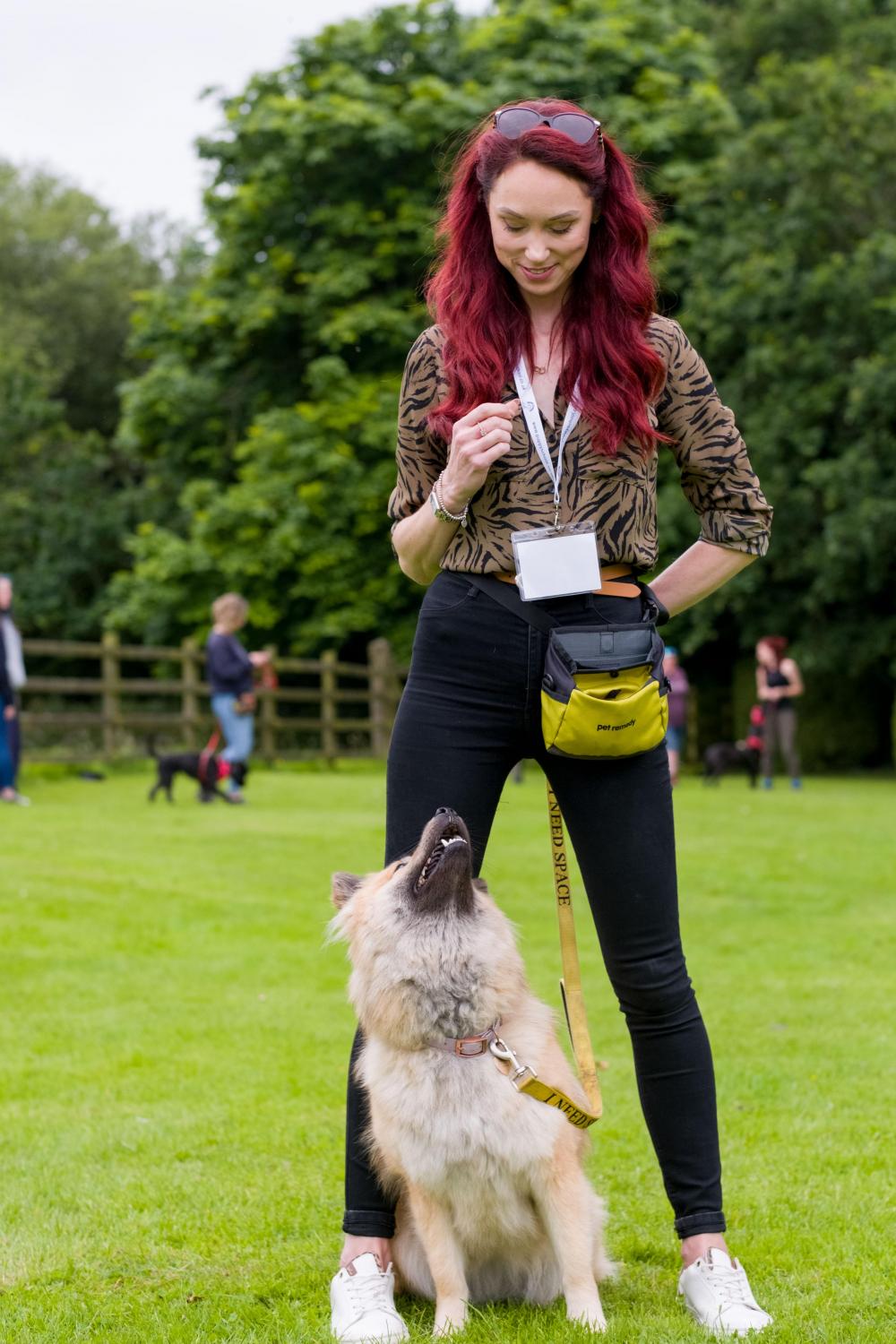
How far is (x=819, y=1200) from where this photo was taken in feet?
13.6

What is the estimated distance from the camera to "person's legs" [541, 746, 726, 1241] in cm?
316

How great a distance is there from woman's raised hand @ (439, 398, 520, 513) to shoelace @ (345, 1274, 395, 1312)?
5.74ft

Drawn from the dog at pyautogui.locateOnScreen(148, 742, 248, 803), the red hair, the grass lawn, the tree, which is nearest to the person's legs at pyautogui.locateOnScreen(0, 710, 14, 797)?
the dog at pyautogui.locateOnScreen(148, 742, 248, 803)

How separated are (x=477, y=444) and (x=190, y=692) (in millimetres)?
19673

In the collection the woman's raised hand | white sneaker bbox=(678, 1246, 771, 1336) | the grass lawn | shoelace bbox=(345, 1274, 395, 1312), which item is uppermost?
the woman's raised hand

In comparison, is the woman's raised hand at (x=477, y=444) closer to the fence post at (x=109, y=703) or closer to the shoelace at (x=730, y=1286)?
the shoelace at (x=730, y=1286)

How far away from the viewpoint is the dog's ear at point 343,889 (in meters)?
3.57

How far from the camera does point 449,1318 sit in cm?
318

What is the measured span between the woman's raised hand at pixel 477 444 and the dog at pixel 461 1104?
72 centimetres

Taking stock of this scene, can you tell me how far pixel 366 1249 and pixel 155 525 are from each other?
2803 centimetres

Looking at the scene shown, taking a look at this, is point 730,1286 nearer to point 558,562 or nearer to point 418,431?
point 558,562

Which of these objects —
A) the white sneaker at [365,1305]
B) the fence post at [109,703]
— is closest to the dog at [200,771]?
the fence post at [109,703]

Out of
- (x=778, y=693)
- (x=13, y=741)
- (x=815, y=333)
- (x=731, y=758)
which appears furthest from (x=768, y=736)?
(x=13, y=741)

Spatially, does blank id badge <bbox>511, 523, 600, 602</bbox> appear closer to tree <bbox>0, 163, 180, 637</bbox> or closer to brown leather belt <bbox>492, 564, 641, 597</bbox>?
brown leather belt <bbox>492, 564, 641, 597</bbox>
